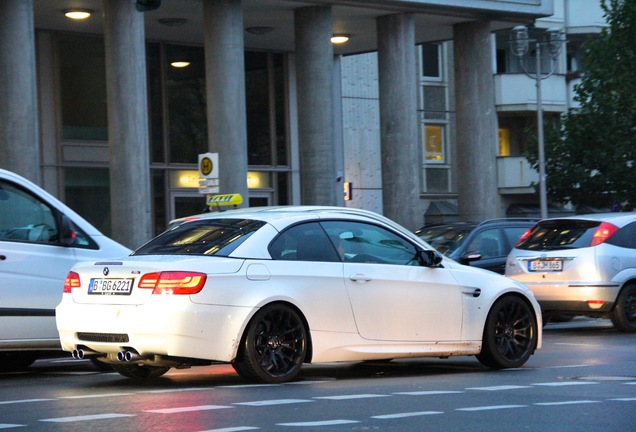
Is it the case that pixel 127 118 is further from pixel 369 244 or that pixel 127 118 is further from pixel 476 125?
pixel 369 244

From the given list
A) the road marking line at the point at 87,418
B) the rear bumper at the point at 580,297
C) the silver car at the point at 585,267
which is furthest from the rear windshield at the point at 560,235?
the road marking line at the point at 87,418

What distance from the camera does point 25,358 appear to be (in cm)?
1395

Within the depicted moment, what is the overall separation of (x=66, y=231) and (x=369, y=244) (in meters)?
2.85

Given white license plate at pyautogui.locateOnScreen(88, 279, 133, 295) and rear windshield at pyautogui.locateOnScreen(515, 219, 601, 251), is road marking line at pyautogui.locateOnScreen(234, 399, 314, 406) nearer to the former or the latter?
white license plate at pyautogui.locateOnScreen(88, 279, 133, 295)

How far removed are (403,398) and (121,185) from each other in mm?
17711

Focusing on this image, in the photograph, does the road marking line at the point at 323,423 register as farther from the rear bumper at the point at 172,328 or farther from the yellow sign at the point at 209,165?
the yellow sign at the point at 209,165

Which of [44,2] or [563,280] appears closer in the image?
[563,280]

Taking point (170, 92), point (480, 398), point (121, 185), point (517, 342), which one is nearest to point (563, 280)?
point (517, 342)

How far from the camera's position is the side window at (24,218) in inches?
510

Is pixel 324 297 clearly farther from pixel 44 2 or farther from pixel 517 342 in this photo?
pixel 44 2

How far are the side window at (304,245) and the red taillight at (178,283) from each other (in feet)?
2.92

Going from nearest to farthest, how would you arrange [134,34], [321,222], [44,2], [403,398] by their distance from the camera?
[403,398] < [321,222] < [134,34] < [44,2]

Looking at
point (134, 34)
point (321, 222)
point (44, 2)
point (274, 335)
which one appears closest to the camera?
point (274, 335)

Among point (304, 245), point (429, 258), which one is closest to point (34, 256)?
point (304, 245)
